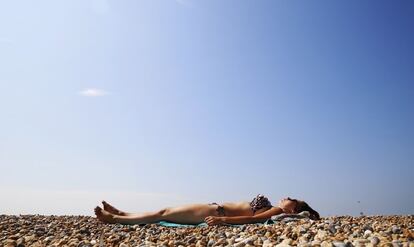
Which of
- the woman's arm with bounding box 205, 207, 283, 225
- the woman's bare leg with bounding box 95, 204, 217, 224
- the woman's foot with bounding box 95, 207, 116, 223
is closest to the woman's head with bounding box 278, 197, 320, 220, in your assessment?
the woman's arm with bounding box 205, 207, 283, 225

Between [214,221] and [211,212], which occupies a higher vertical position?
[211,212]

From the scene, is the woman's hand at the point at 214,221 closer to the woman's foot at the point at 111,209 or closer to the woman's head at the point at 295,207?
the woman's head at the point at 295,207

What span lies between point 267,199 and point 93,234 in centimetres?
496

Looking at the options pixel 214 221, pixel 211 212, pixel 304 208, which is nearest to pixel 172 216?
pixel 211 212

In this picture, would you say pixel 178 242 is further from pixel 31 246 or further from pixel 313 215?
pixel 313 215

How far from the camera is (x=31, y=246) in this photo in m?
6.68

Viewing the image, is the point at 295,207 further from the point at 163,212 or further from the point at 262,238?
the point at 262,238

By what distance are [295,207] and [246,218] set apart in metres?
1.67

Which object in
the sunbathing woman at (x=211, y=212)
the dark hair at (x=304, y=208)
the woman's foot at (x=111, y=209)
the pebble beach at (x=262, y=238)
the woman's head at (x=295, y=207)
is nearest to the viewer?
the pebble beach at (x=262, y=238)

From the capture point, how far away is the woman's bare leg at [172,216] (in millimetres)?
9969

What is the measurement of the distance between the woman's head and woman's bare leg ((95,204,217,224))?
200 centimetres

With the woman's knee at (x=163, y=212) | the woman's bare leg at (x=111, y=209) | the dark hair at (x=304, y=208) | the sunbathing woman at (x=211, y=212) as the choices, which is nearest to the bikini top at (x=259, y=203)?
the sunbathing woman at (x=211, y=212)

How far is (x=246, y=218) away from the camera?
373 inches

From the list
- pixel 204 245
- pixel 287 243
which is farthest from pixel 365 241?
pixel 204 245
